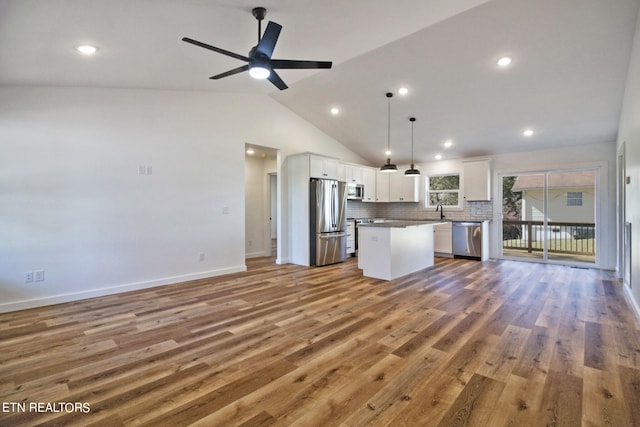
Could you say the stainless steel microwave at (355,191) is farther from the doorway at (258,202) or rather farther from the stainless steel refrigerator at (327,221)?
the doorway at (258,202)

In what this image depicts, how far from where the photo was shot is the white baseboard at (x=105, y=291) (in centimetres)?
351

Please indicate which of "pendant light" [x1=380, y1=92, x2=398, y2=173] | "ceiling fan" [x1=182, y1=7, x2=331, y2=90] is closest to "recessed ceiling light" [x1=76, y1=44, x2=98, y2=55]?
"ceiling fan" [x1=182, y1=7, x2=331, y2=90]

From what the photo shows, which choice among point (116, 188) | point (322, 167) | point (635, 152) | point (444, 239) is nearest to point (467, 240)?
point (444, 239)

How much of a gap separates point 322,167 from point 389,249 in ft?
7.88

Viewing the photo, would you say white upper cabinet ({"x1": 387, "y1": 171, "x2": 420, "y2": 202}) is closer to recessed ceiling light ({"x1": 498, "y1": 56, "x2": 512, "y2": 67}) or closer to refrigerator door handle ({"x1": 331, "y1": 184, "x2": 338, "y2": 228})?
refrigerator door handle ({"x1": 331, "y1": 184, "x2": 338, "y2": 228})

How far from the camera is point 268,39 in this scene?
8.20 feet

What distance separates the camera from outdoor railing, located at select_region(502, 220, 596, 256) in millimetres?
5948

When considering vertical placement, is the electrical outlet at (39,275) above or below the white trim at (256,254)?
above

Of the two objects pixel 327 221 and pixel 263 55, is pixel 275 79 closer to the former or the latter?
pixel 263 55

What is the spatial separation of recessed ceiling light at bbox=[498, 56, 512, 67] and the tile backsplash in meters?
3.73

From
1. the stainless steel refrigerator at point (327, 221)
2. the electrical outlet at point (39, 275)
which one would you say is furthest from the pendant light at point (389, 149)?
the electrical outlet at point (39, 275)

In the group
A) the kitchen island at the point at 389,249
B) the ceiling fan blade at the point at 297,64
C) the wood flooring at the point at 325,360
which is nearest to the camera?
the wood flooring at the point at 325,360

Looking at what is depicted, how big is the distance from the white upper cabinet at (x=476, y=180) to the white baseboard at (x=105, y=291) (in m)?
5.36

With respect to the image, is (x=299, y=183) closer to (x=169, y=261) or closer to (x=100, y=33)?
(x=169, y=261)
